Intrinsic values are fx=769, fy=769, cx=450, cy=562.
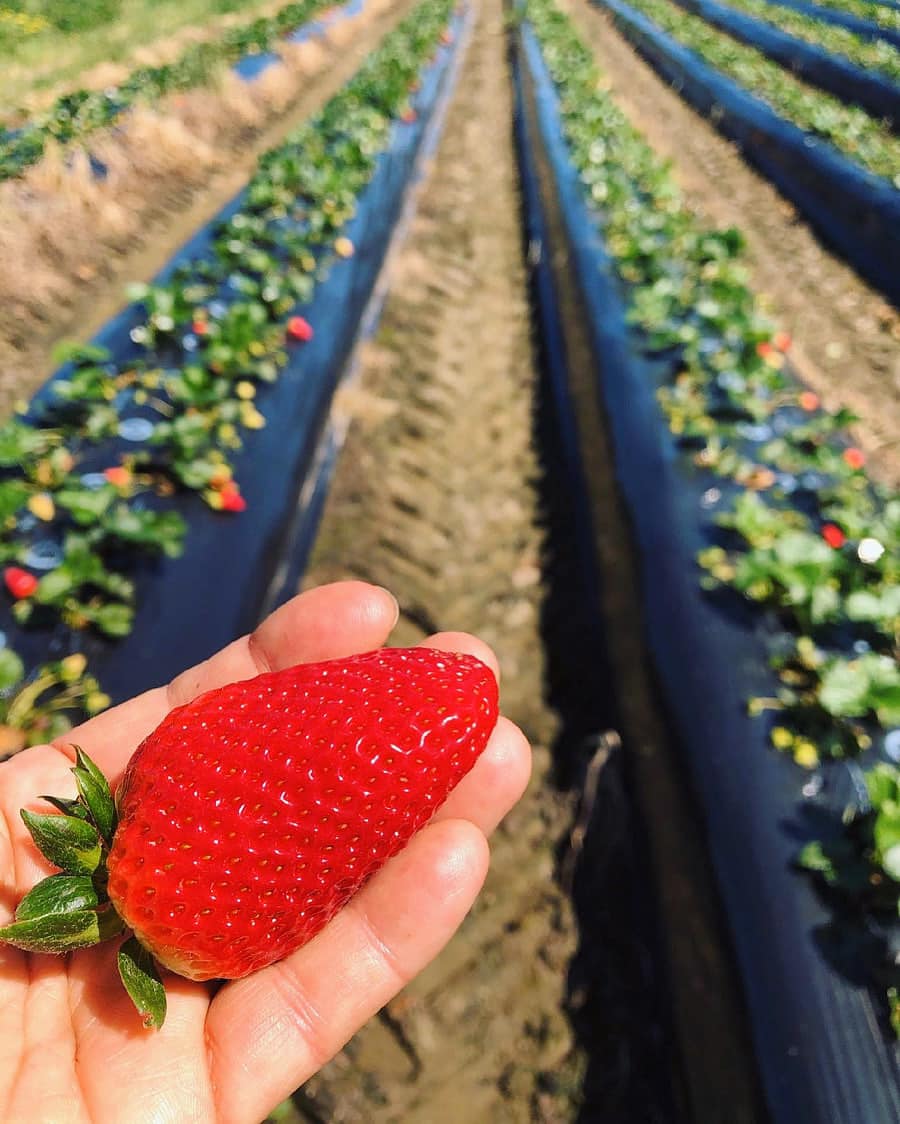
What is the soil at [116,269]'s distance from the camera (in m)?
5.40

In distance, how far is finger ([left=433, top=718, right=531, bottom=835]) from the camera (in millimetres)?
1871

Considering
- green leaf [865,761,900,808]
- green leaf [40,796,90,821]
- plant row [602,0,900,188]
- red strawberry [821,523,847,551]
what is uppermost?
plant row [602,0,900,188]

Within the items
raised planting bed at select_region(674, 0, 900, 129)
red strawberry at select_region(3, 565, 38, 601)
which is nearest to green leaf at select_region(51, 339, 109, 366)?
red strawberry at select_region(3, 565, 38, 601)

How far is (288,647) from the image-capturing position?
1868 mm

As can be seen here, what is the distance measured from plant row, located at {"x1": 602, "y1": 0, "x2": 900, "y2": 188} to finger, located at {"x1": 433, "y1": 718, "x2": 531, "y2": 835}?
26.5 feet

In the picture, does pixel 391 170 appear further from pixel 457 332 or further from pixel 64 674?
pixel 64 674

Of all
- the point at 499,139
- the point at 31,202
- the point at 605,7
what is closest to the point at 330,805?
the point at 31,202

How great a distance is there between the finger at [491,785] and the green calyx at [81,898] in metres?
0.75

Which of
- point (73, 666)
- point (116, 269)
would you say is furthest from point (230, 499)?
point (116, 269)

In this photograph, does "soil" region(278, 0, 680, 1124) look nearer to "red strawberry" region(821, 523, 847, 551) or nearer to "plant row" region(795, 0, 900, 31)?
"red strawberry" region(821, 523, 847, 551)

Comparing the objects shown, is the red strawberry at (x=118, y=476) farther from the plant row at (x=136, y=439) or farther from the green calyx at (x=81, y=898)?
the green calyx at (x=81, y=898)

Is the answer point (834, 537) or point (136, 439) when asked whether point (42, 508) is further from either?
point (834, 537)

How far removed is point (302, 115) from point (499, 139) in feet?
9.30

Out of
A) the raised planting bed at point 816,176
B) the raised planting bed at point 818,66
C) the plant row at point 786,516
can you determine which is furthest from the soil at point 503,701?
the raised planting bed at point 818,66
